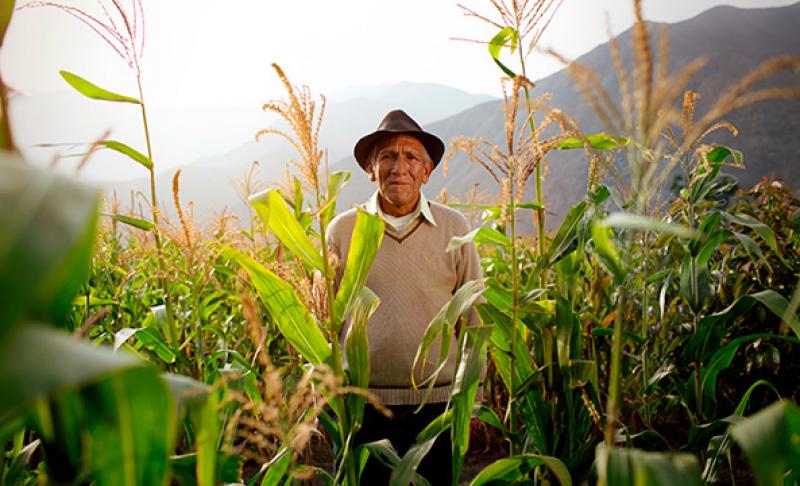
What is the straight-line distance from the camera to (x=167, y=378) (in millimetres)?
552

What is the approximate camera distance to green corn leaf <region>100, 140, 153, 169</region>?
4.61 ft

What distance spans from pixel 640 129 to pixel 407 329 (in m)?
1.45

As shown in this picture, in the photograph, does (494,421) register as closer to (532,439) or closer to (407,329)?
(532,439)

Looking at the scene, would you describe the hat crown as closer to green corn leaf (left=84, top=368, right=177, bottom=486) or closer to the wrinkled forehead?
the wrinkled forehead

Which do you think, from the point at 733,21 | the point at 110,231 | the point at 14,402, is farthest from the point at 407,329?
the point at 733,21

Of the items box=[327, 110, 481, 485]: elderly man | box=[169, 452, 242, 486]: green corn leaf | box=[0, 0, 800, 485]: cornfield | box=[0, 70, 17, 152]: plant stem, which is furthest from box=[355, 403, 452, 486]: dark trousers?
box=[0, 70, 17, 152]: plant stem

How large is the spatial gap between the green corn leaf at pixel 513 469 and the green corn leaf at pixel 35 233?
99cm

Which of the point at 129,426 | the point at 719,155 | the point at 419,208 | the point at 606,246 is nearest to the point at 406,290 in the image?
the point at 419,208

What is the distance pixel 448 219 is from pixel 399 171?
0.31 meters

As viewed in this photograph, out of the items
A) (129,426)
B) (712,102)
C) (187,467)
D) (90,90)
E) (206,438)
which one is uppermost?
(712,102)

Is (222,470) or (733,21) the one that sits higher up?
(733,21)

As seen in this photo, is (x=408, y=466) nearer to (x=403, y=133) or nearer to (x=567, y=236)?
(x=567, y=236)

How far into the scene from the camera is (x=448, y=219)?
7.34ft

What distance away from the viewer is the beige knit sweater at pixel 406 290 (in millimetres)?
2014
